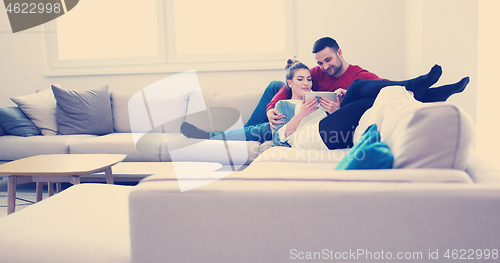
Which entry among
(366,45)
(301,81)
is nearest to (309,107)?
(301,81)

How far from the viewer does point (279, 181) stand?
0.87m

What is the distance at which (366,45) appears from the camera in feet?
11.4

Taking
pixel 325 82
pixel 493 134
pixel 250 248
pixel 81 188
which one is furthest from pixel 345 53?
pixel 250 248

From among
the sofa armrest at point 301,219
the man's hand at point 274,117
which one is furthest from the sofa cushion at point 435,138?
the man's hand at point 274,117

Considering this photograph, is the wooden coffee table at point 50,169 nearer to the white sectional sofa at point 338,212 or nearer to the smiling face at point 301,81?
the white sectional sofa at point 338,212

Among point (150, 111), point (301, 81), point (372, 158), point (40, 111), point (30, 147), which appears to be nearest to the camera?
point (372, 158)

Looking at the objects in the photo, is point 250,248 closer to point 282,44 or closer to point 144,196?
point 144,196

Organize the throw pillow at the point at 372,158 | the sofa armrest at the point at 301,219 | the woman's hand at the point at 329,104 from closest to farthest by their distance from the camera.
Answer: the sofa armrest at the point at 301,219 → the throw pillow at the point at 372,158 → the woman's hand at the point at 329,104

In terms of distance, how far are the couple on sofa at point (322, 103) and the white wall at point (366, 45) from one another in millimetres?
749

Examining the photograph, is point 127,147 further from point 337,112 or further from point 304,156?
point 337,112

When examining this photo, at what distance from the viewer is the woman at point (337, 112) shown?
70.7 inches

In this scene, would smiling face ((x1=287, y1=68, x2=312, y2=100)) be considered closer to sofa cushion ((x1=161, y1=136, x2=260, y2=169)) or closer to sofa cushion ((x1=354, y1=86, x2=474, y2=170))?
sofa cushion ((x1=161, y1=136, x2=260, y2=169))

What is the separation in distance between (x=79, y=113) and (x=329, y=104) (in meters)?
2.34

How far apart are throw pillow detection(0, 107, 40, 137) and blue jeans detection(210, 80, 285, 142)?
168cm
